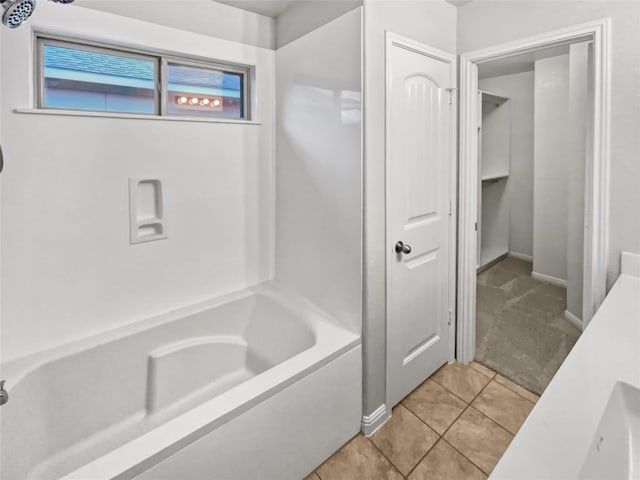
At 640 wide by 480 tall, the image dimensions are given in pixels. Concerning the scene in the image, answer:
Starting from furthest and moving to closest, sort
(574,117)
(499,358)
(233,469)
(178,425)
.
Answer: (574,117)
(499,358)
(233,469)
(178,425)

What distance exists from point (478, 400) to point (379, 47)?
2.00 metres

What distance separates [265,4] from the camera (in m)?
2.06

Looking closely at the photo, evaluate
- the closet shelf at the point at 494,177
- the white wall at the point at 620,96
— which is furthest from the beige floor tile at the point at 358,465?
the closet shelf at the point at 494,177

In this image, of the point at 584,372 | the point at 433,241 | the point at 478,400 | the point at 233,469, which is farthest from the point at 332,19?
the point at 478,400

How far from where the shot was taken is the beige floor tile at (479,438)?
1668 mm

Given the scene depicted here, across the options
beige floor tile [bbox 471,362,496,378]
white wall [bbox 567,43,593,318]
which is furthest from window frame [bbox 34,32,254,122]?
white wall [bbox 567,43,593,318]

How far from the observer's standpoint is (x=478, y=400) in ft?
6.74

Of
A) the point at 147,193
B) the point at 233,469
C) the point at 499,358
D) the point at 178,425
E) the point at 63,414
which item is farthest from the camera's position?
the point at 499,358

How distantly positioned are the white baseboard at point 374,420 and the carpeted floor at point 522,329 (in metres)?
0.91

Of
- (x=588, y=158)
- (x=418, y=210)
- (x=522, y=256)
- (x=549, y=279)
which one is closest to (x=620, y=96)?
(x=588, y=158)

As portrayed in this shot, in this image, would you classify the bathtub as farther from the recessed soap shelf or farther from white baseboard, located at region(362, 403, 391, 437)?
the recessed soap shelf

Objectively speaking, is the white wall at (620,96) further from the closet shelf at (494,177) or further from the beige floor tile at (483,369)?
the closet shelf at (494,177)

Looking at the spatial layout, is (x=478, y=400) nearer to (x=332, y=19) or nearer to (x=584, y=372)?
(x=584, y=372)

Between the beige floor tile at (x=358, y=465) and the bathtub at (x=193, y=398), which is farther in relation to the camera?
the beige floor tile at (x=358, y=465)
